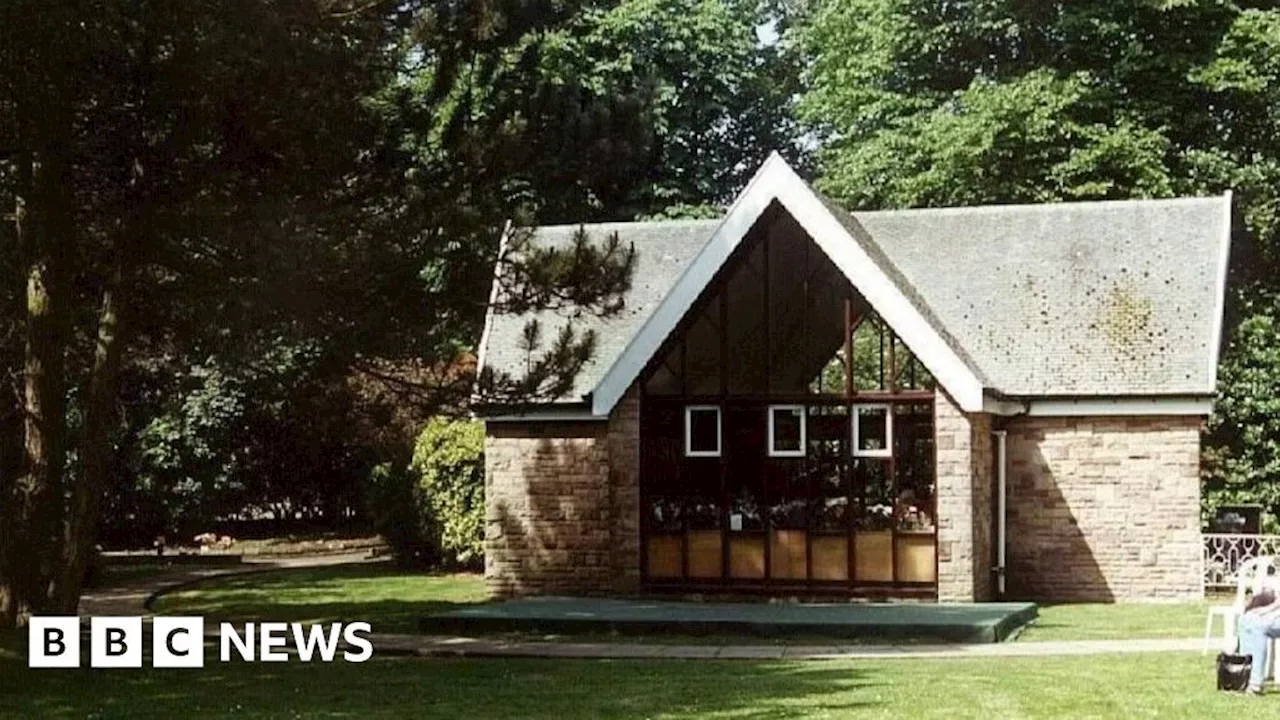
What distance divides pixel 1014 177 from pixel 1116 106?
2.51 m

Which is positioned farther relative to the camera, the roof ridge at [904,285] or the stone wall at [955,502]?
the roof ridge at [904,285]

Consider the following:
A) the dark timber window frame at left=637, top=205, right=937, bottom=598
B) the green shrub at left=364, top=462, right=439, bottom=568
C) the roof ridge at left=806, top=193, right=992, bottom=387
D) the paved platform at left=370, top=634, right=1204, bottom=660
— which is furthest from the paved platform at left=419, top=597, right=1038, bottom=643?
the green shrub at left=364, top=462, right=439, bottom=568

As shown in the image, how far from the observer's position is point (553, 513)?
2470cm

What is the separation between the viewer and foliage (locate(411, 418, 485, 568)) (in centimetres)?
3017

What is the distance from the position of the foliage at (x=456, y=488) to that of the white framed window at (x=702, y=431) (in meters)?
7.42

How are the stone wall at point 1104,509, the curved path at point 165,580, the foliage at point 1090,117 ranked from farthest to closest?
the foliage at point 1090,117
the curved path at point 165,580
the stone wall at point 1104,509

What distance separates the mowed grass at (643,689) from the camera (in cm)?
1230

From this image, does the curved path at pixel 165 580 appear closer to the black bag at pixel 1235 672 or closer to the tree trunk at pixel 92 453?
the tree trunk at pixel 92 453

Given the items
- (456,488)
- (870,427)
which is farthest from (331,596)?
(870,427)

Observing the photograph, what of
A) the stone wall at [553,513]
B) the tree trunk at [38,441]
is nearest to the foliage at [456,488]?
the stone wall at [553,513]

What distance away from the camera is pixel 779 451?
2308 cm

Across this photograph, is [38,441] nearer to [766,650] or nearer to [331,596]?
[766,650]

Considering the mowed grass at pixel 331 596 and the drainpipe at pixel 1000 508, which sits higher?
the drainpipe at pixel 1000 508

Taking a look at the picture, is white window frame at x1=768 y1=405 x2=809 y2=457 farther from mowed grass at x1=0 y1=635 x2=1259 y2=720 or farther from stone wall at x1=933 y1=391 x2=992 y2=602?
mowed grass at x1=0 y1=635 x2=1259 y2=720
